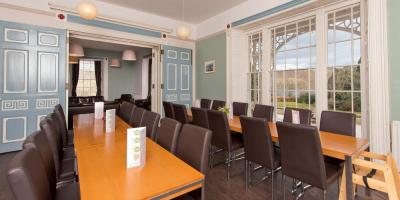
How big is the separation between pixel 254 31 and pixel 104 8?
3358 mm

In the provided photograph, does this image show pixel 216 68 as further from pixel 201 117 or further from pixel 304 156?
pixel 304 156

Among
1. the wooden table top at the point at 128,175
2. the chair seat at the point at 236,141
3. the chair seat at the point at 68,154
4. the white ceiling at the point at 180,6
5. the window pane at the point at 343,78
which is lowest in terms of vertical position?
the chair seat at the point at 68,154

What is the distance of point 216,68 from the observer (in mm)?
5277

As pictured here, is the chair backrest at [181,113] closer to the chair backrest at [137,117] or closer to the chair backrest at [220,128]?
the chair backrest at [220,128]

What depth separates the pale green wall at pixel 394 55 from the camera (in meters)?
2.44

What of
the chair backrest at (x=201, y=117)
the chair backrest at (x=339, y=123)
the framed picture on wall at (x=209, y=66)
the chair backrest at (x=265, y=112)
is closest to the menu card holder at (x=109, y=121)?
the chair backrest at (x=201, y=117)

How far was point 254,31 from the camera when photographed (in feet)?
14.9

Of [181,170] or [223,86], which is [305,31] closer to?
[223,86]

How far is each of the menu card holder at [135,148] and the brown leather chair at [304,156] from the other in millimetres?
1197

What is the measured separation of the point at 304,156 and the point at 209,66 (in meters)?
4.10

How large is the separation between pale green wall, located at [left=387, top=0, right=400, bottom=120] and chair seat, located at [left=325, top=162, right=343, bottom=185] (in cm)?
129

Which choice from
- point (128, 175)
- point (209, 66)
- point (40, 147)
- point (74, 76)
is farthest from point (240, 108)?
point (74, 76)

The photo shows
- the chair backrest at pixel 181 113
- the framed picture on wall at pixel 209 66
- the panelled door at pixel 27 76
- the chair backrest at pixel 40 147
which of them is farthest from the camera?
the framed picture on wall at pixel 209 66

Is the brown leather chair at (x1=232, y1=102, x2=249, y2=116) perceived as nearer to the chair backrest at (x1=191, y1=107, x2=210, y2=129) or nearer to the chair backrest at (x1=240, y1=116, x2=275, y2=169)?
the chair backrest at (x1=191, y1=107, x2=210, y2=129)
